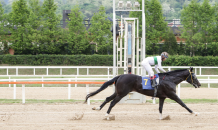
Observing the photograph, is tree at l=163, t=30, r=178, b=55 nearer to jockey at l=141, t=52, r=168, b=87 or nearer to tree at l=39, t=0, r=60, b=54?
tree at l=39, t=0, r=60, b=54

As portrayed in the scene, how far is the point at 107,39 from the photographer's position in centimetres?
2462

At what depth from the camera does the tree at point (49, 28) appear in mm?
24594

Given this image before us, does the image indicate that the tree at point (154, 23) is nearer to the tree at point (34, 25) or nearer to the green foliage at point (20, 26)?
the tree at point (34, 25)

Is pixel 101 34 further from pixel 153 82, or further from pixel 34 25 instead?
pixel 153 82

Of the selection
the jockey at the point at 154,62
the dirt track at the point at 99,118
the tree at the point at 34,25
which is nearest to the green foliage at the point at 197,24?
the tree at the point at 34,25

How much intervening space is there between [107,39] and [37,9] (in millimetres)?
7424

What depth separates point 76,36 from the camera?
24.8 m

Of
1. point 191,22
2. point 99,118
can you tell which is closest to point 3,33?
point 191,22

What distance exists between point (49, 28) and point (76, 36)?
2.76 metres

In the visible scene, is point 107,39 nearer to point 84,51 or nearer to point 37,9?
point 84,51

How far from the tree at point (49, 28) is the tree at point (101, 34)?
3381mm

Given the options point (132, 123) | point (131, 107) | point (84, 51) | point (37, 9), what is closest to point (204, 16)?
point (84, 51)

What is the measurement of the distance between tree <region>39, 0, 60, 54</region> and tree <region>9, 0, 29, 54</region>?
1461mm

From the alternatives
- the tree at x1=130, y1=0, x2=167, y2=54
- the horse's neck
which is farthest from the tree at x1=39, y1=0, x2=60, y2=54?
the horse's neck
